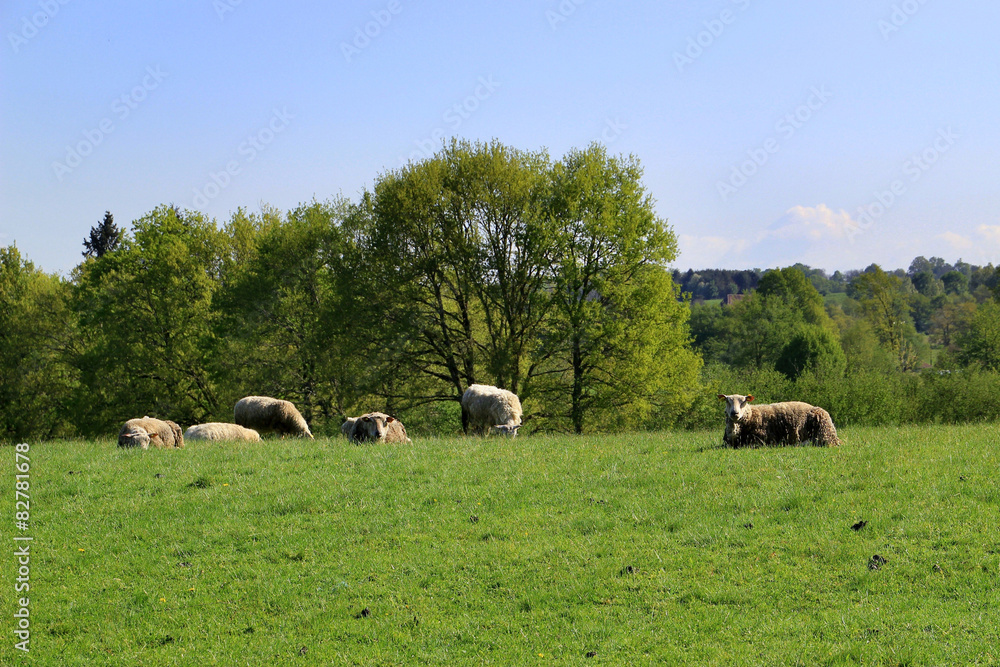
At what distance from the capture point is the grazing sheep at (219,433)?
80.0 ft

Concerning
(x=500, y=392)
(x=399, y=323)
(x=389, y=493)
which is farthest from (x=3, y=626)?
(x=399, y=323)

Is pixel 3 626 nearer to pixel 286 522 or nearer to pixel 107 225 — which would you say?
pixel 286 522

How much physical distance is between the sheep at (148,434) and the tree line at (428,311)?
16.2 m

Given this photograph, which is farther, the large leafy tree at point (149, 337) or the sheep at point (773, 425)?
the large leafy tree at point (149, 337)

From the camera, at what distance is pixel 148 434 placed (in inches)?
880

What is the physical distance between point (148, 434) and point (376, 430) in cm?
647

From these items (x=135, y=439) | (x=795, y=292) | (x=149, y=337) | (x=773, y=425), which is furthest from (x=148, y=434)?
(x=795, y=292)

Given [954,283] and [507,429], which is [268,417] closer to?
[507,429]

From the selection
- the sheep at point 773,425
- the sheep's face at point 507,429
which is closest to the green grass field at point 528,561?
the sheep at point 773,425

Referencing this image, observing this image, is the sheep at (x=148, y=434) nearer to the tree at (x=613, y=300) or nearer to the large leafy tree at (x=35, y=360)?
the tree at (x=613, y=300)

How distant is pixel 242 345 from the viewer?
145 ft

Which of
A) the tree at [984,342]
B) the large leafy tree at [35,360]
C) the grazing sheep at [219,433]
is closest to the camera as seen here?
the grazing sheep at [219,433]

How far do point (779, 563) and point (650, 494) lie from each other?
3.42 metres

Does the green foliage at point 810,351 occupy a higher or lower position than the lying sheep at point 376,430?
higher
